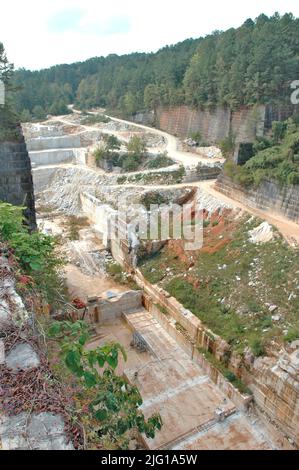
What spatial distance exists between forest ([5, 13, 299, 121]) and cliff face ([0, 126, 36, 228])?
3.34 meters

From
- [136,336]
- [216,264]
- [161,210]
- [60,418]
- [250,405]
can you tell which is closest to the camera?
[60,418]

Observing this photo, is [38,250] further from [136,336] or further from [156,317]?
[156,317]

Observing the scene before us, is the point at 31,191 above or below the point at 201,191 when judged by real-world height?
above

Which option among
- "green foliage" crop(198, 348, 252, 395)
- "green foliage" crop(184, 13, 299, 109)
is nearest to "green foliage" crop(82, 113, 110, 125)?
"green foliage" crop(184, 13, 299, 109)

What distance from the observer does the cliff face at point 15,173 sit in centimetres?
1241

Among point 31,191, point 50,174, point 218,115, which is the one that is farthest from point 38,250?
point 218,115

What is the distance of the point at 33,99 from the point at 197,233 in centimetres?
4170

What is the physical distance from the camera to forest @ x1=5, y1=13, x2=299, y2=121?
2416 centimetres

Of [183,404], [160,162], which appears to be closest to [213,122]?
[160,162]

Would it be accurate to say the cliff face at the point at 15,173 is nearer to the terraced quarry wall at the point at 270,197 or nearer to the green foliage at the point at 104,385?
the terraced quarry wall at the point at 270,197

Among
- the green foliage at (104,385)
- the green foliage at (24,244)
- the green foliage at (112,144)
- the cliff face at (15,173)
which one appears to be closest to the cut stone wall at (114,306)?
the cliff face at (15,173)

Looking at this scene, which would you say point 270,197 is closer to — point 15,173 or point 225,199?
point 225,199

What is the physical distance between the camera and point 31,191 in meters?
13.1

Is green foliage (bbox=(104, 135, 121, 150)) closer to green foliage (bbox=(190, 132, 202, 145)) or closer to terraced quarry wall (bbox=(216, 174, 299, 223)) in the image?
green foliage (bbox=(190, 132, 202, 145))
